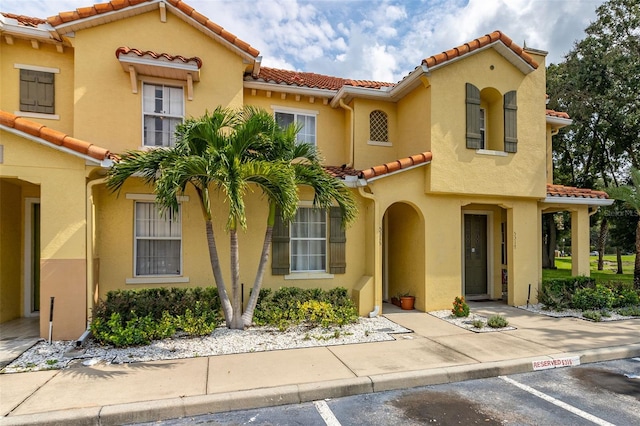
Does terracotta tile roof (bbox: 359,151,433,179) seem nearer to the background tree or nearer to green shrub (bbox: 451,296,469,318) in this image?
green shrub (bbox: 451,296,469,318)

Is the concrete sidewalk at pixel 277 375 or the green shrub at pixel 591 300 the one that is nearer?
the concrete sidewalk at pixel 277 375

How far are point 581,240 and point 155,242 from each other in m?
12.7

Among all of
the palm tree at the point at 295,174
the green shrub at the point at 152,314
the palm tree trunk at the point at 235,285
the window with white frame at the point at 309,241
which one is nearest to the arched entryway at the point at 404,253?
the window with white frame at the point at 309,241

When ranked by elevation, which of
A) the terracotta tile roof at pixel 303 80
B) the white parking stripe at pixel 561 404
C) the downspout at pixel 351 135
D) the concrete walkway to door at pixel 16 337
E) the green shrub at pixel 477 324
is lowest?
the white parking stripe at pixel 561 404

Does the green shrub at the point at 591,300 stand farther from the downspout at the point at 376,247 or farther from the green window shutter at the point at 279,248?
the green window shutter at the point at 279,248

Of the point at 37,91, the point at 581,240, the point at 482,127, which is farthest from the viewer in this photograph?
the point at 581,240

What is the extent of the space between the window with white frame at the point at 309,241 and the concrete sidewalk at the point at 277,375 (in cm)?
316

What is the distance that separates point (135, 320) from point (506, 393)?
6545mm

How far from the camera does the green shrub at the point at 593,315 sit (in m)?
9.00

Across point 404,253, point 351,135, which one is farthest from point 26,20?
point 404,253

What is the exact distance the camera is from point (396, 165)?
30.5 feet

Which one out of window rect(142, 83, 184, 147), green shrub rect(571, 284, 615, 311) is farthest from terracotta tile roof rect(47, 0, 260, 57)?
green shrub rect(571, 284, 615, 311)

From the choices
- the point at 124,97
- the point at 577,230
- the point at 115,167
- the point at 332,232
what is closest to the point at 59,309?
the point at 115,167

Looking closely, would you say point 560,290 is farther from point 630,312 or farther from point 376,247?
point 376,247
